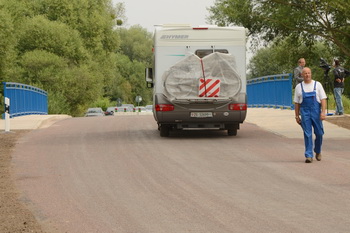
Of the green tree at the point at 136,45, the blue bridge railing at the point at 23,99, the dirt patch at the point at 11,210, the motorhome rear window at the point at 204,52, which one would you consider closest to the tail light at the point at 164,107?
the motorhome rear window at the point at 204,52

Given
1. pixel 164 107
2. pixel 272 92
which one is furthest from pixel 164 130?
pixel 272 92

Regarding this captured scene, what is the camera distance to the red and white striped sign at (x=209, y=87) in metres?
19.5

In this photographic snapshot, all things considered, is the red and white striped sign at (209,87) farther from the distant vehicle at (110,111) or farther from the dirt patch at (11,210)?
the distant vehicle at (110,111)

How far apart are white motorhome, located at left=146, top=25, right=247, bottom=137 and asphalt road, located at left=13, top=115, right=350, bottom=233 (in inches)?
28.7

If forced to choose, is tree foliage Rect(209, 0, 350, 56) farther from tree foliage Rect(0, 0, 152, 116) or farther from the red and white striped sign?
tree foliage Rect(0, 0, 152, 116)

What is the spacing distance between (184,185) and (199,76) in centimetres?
860

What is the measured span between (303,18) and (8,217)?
1837 cm

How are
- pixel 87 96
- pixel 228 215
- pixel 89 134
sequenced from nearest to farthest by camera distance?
pixel 228 215, pixel 89 134, pixel 87 96

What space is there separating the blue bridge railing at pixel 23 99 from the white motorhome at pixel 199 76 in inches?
570

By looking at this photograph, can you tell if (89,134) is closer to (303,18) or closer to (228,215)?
(303,18)

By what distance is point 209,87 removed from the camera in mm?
19578

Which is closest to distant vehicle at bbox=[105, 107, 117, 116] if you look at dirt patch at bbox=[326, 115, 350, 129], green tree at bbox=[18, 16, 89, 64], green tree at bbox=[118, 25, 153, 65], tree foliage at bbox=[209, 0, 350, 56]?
green tree at bbox=[18, 16, 89, 64]

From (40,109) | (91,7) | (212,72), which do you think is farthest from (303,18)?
(91,7)

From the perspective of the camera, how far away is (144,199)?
32.4 feet
